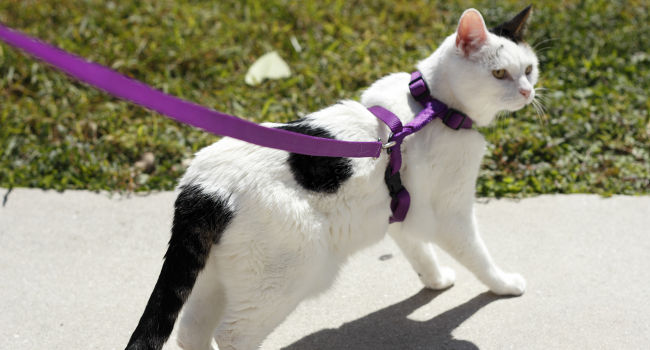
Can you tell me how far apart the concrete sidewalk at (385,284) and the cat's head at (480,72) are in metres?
0.98

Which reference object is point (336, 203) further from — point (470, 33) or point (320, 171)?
point (470, 33)

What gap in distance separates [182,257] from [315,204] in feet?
1.74

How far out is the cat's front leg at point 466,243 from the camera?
2.73 metres

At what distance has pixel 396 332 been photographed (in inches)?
112

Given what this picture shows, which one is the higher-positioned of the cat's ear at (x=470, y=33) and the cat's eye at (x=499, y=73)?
the cat's ear at (x=470, y=33)

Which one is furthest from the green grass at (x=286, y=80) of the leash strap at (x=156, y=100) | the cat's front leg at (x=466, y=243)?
the leash strap at (x=156, y=100)

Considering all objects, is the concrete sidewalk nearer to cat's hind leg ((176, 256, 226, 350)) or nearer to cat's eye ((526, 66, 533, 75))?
cat's hind leg ((176, 256, 226, 350))

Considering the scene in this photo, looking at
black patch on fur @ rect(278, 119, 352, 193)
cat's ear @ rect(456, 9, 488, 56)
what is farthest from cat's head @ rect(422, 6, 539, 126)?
black patch on fur @ rect(278, 119, 352, 193)

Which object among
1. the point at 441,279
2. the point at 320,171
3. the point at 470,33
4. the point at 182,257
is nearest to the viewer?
the point at 182,257

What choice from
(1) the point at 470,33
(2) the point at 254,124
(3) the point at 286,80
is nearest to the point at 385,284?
(1) the point at 470,33

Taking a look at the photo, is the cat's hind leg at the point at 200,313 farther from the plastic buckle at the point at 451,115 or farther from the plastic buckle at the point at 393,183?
the plastic buckle at the point at 451,115

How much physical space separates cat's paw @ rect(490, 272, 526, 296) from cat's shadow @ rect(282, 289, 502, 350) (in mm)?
71

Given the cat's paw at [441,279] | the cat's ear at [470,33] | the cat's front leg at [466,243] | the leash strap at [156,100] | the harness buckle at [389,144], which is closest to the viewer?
the leash strap at [156,100]

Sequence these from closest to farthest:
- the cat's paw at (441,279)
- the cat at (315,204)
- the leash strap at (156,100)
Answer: the leash strap at (156,100)
the cat at (315,204)
the cat's paw at (441,279)
